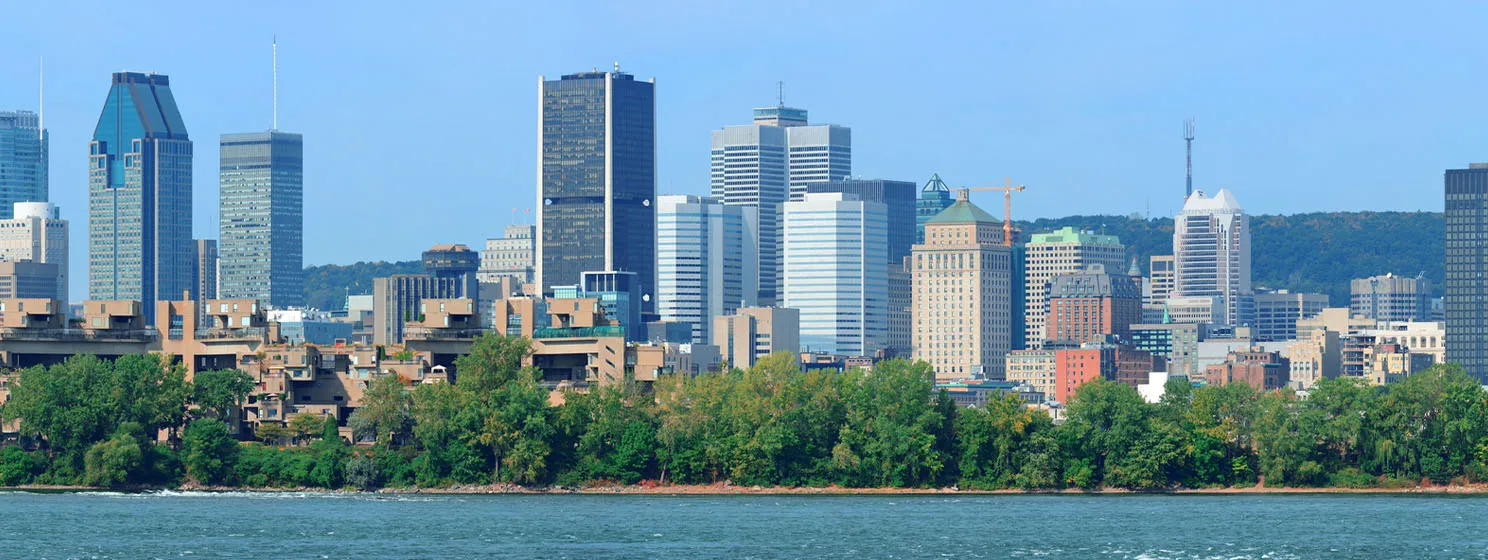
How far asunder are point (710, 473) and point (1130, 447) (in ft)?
88.1

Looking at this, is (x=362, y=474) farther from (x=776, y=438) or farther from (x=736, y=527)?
(x=736, y=527)

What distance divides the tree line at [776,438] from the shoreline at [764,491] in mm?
608

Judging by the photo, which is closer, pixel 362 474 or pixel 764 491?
pixel 764 491

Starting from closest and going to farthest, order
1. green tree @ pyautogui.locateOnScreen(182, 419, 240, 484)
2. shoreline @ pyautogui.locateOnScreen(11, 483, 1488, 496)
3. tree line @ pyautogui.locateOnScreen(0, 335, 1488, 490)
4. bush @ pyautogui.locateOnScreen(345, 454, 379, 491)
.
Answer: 1. shoreline @ pyautogui.locateOnScreen(11, 483, 1488, 496)
2. tree line @ pyautogui.locateOnScreen(0, 335, 1488, 490)
3. green tree @ pyautogui.locateOnScreen(182, 419, 240, 484)
4. bush @ pyautogui.locateOnScreen(345, 454, 379, 491)

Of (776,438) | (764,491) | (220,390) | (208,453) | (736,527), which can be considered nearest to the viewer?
(736,527)

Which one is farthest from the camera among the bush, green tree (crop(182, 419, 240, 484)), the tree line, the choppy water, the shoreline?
the bush

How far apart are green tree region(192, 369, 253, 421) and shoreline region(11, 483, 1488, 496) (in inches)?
380

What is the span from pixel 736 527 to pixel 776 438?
1200 inches

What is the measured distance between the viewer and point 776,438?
171125mm

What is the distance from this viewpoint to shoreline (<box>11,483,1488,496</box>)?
17138 centimetres

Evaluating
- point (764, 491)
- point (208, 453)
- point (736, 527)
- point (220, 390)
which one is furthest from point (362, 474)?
point (736, 527)

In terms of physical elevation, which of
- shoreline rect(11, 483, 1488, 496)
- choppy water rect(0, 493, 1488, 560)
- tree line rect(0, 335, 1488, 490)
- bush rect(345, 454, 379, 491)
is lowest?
shoreline rect(11, 483, 1488, 496)

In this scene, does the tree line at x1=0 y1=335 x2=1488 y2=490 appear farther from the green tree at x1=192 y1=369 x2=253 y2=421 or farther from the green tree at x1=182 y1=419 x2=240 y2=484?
the green tree at x1=192 y1=369 x2=253 y2=421

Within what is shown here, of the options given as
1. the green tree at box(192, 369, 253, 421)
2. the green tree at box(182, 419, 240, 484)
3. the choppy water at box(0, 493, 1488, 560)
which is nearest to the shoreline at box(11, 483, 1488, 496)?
the green tree at box(182, 419, 240, 484)
